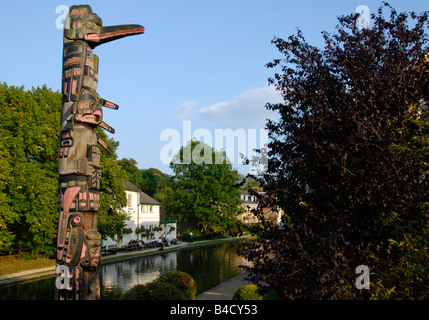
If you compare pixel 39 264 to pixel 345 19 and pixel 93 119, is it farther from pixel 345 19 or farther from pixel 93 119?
pixel 345 19

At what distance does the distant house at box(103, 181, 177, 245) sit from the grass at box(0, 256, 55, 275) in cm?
1198

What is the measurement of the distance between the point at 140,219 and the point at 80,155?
127 feet

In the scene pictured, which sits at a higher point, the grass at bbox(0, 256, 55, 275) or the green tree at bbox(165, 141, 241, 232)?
the green tree at bbox(165, 141, 241, 232)

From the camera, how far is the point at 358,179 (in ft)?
23.4

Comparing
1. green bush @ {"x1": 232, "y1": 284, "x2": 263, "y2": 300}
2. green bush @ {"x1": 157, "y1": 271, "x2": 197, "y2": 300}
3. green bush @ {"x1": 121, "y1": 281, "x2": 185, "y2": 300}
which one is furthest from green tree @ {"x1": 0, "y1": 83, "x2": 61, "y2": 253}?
green bush @ {"x1": 232, "y1": 284, "x2": 263, "y2": 300}

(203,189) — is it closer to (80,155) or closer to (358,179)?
(80,155)

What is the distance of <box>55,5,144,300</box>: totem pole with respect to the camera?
9.34 m

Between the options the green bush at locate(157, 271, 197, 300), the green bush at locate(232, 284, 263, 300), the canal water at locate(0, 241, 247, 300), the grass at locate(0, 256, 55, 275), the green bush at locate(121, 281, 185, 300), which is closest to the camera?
the green bush at locate(121, 281, 185, 300)

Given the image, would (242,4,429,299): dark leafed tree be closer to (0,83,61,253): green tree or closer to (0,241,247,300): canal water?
(0,241,247,300): canal water

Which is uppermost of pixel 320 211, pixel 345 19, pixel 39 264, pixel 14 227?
pixel 345 19

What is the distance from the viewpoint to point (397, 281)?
21.5 feet
